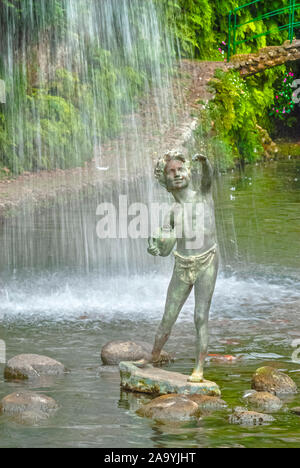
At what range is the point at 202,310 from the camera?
19.8ft

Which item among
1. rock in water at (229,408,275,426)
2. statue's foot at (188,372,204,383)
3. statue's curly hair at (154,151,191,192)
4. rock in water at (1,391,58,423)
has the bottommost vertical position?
rock in water at (229,408,275,426)

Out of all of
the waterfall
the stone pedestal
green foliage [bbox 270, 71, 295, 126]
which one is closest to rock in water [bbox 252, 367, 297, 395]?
the stone pedestal

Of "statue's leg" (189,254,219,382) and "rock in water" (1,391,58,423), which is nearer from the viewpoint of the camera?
"rock in water" (1,391,58,423)

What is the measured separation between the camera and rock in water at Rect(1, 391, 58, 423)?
542cm

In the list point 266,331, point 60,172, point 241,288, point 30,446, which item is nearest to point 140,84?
point 60,172

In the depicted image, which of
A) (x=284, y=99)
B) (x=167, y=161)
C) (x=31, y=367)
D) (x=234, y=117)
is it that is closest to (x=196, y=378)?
(x=31, y=367)

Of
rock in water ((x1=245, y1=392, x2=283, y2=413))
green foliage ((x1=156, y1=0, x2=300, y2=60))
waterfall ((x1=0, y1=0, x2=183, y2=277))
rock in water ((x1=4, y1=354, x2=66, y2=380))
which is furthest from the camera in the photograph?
green foliage ((x1=156, y1=0, x2=300, y2=60))

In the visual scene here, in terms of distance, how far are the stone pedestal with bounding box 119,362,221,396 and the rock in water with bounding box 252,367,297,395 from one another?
14.5 inches

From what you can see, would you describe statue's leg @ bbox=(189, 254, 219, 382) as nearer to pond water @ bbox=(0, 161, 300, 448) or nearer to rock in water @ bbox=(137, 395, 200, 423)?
pond water @ bbox=(0, 161, 300, 448)

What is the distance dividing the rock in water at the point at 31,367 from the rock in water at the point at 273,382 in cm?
146

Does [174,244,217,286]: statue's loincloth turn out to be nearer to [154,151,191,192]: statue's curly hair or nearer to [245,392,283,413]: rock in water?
[154,151,191,192]: statue's curly hair

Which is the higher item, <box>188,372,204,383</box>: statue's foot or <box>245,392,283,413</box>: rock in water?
<box>188,372,204,383</box>: statue's foot

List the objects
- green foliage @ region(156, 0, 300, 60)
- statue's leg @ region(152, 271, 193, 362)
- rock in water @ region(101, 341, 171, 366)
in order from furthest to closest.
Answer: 1. green foliage @ region(156, 0, 300, 60)
2. rock in water @ region(101, 341, 171, 366)
3. statue's leg @ region(152, 271, 193, 362)
